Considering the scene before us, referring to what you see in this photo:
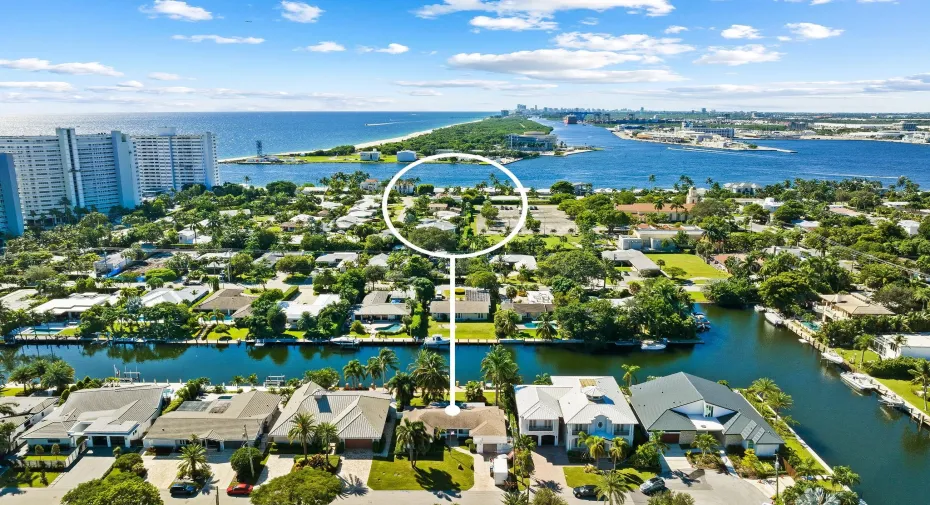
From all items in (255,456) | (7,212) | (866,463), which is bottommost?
(866,463)

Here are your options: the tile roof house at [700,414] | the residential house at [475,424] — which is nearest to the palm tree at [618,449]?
the tile roof house at [700,414]

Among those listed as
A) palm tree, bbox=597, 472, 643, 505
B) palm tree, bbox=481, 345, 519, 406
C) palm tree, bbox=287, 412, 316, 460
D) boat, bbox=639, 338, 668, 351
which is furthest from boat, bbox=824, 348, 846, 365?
palm tree, bbox=287, 412, 316, 460

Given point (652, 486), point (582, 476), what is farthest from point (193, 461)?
point (652, 486)

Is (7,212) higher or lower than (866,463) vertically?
higher

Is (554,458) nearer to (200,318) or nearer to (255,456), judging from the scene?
(255,456)

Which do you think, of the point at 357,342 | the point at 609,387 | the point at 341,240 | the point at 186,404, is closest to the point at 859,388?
the point at 609,387

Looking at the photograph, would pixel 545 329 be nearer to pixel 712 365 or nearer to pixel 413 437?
pixel 712 365
